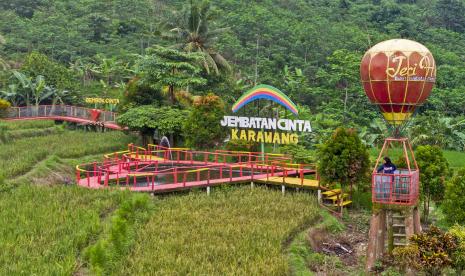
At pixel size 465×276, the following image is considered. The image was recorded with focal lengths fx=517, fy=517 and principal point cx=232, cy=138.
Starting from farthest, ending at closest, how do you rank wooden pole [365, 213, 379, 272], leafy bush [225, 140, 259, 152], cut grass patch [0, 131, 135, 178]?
leafy bush [225, 140, 259, 152], cut grass patch [0, 131, 135, 178], wooden pole [365, 213, 379, 272]

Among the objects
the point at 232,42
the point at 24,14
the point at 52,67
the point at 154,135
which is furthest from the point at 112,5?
the point at 154,135

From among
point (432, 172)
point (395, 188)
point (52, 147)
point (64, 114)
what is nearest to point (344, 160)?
point (432, 172)

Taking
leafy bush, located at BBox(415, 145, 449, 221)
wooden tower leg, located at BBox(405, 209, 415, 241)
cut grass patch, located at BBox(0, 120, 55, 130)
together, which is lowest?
wooden tower leg, located at BBox(405, 209, 415, 241)

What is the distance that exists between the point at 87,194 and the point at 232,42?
138ft

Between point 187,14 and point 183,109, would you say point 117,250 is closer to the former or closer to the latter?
point 183,109

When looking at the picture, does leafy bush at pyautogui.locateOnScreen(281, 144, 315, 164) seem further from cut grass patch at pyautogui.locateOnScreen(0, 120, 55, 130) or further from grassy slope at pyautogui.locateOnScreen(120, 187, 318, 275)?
cut grass patch at pyautogui.locateOnScreen(0, 120, 55, 130)

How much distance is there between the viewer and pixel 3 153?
29.2 metres

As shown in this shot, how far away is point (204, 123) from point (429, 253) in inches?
689

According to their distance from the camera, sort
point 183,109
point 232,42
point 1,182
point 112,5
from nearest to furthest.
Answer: point 1,182 < point 183,109 < point 232,42 < point 112,5

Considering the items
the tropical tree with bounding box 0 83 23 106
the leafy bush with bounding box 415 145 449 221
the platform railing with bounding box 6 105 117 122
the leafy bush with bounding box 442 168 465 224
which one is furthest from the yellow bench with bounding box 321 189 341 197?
the tropical tree with bounding box 0 83 23 106

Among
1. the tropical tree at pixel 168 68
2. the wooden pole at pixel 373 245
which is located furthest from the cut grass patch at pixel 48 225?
the tropical tree at pixel 168 68

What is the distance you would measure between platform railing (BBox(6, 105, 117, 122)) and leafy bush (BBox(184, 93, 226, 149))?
14841 millimetres

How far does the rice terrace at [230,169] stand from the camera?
50.4ft

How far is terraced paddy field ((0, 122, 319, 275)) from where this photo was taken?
45.7ft
